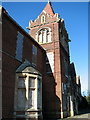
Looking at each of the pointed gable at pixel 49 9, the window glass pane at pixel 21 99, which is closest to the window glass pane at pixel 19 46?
the window glass pane at pixel 21 99

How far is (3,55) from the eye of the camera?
10953 millimetres

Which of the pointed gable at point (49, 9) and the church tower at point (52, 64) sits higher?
the pointed gable at point (49, 9)

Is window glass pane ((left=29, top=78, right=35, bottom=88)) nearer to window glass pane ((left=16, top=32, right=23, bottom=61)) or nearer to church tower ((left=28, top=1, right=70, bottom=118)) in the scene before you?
window glass pane ((left=16, top=32, right=23, bottom=61))

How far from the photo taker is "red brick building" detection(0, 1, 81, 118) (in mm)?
11133

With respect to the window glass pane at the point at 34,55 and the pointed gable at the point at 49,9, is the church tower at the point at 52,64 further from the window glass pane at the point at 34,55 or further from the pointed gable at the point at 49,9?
the window glass pane at the point at 34,55

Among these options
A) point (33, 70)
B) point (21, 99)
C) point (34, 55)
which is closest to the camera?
point (21, 99)

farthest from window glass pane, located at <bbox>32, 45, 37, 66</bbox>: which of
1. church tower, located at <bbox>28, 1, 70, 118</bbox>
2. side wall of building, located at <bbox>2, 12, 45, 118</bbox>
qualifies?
church tower, located at <bbox>28, 1, 70, 118</bbox>

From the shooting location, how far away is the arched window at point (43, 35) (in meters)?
20.5

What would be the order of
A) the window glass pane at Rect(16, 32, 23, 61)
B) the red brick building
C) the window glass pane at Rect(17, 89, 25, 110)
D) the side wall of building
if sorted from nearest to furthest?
the side wall of building
the red brick building
the window glass pane at Rect(17, 89, 25, 110)
the window glass pane at Rect(16, 32, 23, 61)

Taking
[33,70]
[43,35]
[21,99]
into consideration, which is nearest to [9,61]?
[33,70]

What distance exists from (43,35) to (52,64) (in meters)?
5.36

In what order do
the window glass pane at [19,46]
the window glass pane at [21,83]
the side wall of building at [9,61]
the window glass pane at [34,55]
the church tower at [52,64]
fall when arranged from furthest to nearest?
the church tower at [52,64] → the window glass pane at [34,55] → the window glass pane at [19,46] → the window glass pane at [21,83] → the side wall of building at [9,61]

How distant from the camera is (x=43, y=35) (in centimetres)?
2097

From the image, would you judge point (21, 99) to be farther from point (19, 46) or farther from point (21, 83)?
point (19, 46)
